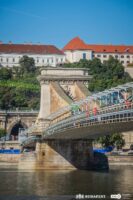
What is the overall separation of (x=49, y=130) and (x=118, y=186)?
1333 centimetres

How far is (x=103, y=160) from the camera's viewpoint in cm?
7169

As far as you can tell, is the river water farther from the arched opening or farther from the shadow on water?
the arched opening

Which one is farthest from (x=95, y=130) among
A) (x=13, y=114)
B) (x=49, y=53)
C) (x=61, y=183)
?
(x=49, y=53)

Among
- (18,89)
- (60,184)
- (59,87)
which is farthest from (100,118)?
(18,89)

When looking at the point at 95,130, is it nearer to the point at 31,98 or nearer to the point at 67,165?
the point at 67,165

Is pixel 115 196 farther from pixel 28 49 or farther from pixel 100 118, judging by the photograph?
pixel 28 49

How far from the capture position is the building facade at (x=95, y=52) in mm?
167125

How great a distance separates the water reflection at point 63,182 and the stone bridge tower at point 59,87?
9.25 meters

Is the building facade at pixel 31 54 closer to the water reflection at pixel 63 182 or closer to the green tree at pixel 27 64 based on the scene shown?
the green tree at pixel 27 64

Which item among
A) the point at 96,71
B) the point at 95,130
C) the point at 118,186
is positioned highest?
the point at 96,71

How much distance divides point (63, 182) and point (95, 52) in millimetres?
116834

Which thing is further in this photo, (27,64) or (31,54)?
(31,54)

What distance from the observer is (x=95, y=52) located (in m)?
171

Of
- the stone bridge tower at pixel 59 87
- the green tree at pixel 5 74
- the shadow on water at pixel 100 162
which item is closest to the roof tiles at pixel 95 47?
the green tree at pixel 5 74
